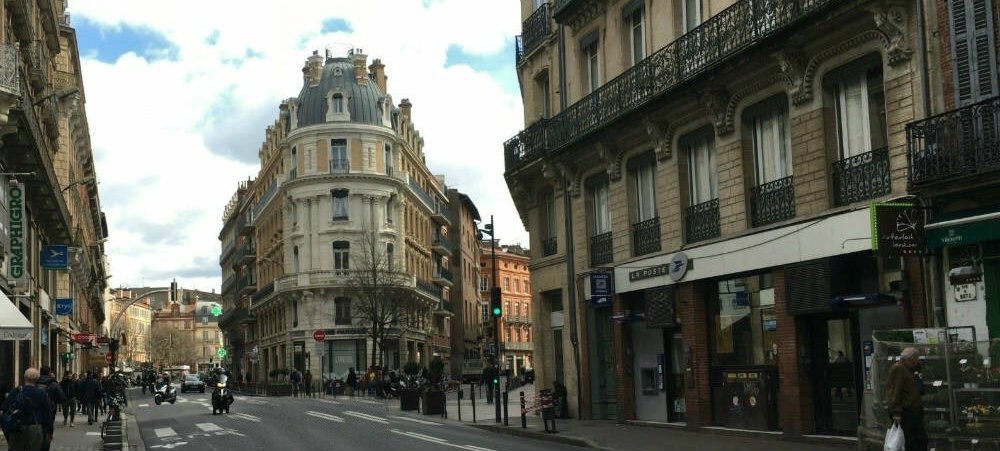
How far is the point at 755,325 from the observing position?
70.6ft

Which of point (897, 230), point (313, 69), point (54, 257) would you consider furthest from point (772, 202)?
point (313, 69)

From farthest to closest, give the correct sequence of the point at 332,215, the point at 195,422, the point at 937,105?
the point at 332,215, the point at 195,422, the point at 937,105

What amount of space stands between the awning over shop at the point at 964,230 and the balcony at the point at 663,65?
169 inches

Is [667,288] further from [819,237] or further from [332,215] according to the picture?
[332,215]

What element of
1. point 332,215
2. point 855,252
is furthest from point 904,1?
point 332,215

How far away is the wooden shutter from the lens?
15266 millimetres

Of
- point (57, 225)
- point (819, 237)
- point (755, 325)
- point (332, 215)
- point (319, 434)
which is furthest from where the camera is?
point (332, 215)

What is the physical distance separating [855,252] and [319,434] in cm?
1174

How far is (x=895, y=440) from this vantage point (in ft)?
39.9

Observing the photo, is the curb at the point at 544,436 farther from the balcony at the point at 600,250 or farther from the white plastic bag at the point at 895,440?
the white plastic bag at the point at 895,440

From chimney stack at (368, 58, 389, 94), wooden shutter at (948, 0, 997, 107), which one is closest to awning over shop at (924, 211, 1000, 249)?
wooden shutter at (948, 0, 997, 107)

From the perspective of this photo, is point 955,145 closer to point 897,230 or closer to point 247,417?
point 897,230

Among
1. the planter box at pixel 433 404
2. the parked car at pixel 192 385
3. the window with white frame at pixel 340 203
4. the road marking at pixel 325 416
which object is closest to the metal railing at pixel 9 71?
the road marking at pixel 325 416

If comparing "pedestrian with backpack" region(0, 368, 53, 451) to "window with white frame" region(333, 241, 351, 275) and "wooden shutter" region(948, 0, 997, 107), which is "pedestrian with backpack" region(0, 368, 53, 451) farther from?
"window with white frame" region(333, 241, 351, 275)
